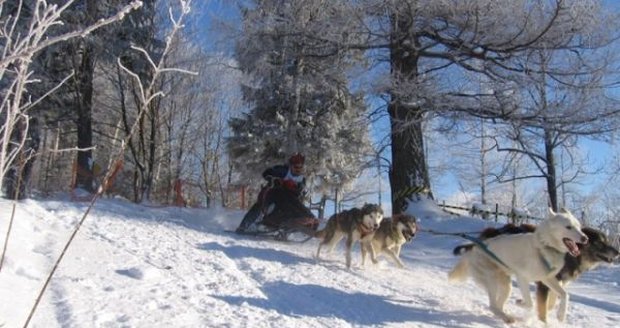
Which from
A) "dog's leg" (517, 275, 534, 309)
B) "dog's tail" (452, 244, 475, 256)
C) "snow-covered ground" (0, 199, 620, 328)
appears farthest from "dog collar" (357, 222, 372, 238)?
"dog's leg" (517, 275, 534, 309)

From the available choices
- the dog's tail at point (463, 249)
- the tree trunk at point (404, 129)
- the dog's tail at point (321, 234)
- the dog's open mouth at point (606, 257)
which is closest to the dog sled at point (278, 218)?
the dog's tail at point (321, 234)

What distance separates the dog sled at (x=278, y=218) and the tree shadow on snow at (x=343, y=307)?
15.1ft

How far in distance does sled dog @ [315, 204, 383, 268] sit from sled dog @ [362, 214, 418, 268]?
148 mm

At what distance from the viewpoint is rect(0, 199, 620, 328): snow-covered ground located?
450 cm

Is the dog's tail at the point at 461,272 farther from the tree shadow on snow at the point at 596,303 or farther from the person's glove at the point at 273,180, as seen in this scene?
the person's glove at the point at 273,180

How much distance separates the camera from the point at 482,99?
1489 cm

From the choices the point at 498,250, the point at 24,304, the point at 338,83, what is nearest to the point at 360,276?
the point at 498,250

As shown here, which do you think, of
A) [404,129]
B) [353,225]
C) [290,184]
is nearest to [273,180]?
[290,184]

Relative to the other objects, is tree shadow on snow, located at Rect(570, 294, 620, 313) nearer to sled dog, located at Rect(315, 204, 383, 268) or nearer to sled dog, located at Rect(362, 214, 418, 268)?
sled dog, located at Rect(362, 214, 418, 268)

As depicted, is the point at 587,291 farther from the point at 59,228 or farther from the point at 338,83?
the point at 338,83

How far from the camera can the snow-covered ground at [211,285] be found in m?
4.50

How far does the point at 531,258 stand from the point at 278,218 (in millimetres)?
6382

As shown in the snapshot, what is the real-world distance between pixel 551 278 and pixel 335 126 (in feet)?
53.1

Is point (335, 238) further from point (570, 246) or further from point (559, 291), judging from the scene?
point (570, 246)
